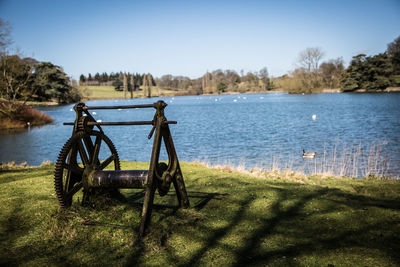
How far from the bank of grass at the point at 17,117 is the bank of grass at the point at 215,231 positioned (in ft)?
Answer: 118

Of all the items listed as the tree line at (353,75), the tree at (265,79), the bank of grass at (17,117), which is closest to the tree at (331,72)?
the tree line at (353,75)

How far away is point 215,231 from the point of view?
5.45 meters

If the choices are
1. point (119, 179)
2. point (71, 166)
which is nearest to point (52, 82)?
point (71, 166)

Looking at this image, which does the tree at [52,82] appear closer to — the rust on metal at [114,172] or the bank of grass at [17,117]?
the bank of grass at [17,117]

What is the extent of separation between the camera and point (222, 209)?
21.7 feet

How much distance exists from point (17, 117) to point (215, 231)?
141 ft

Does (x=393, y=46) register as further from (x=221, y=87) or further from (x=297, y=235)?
(x=297, y=235)

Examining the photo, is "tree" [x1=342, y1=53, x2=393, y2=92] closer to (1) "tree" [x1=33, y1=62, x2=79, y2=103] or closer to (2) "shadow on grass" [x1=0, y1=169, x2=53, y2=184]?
(1) "tree" [x1=33, y1=62, x2=79, y2=103]

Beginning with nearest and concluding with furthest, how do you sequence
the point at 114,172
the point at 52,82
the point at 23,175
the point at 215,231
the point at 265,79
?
the point at 215,231
the point at 114,172
the point at 23,175
the point at 52,82
the point at 265,79

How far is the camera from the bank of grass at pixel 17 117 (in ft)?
122

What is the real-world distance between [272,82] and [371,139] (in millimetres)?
154505

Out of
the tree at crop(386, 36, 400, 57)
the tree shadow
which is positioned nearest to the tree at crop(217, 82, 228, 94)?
the tree at crop(386, 36, 400, 57)

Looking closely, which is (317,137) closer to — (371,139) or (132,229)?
(371,139)

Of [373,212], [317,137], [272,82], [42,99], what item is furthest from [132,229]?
[272,82]
